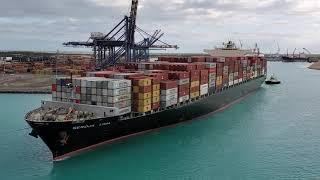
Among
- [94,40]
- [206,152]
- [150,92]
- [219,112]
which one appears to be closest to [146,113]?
[150,92]

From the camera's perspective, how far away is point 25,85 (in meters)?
73.0

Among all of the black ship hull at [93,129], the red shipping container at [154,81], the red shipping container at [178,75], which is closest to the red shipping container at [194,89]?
the black ship hull at [93,129]

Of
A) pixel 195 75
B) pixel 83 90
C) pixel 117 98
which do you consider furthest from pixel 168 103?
pixel 83 90

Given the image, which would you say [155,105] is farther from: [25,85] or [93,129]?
[25,85]

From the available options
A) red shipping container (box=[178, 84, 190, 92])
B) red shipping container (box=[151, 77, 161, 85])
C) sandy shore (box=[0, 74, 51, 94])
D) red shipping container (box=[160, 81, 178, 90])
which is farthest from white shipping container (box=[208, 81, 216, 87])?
sandy shore (box=[0, 74, 51, 94])

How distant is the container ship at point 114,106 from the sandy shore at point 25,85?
26957mm

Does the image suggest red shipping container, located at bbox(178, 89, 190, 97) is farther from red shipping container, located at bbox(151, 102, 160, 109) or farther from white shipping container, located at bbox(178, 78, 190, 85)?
red shipping container, located at bbox(151, 102, 160, 109)

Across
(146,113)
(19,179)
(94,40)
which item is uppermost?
(94,40)

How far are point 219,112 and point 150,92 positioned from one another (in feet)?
59.8

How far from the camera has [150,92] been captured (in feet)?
115

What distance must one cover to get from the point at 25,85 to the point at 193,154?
49327 millimetres

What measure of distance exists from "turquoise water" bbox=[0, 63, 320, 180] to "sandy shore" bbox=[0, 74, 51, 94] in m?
21.5

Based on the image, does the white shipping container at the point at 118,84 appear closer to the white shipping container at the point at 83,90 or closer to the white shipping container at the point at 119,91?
the white shipping container at the point at 119,91

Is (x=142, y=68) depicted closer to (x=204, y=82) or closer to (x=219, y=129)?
(x=204, y=82)
